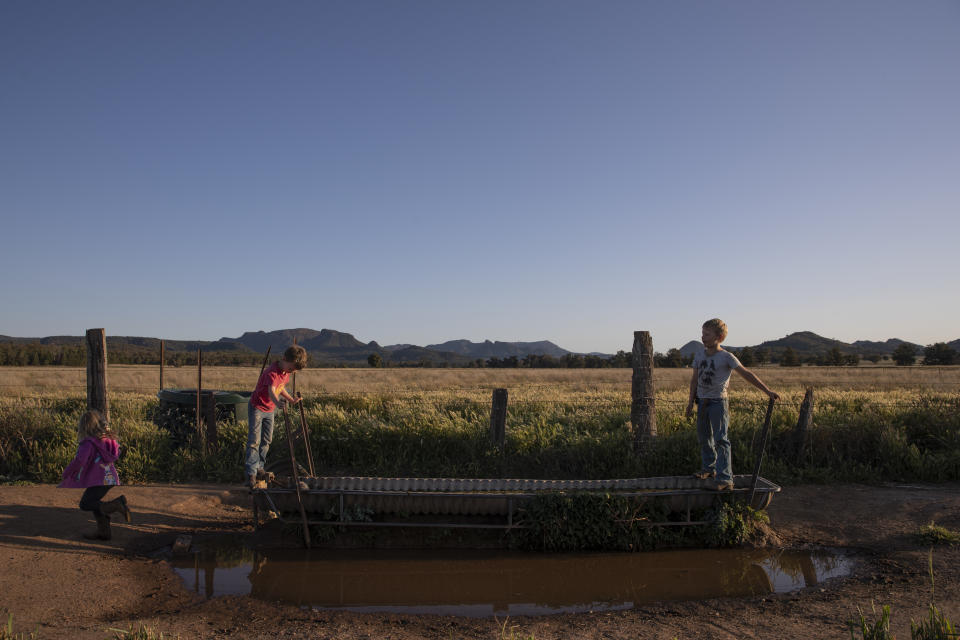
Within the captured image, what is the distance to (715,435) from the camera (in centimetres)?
666

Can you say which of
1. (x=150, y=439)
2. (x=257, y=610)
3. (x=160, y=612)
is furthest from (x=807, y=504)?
(x=150, y=439)

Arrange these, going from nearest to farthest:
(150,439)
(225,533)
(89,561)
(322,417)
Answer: (89,561) < (225,533) < (150,439) < (322,417)

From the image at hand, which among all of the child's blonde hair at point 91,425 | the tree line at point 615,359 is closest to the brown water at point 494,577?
the child's blonde hair at point 91,425

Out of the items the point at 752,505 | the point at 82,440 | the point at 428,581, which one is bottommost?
the point at 428,581

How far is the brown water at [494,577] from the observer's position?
5598mm

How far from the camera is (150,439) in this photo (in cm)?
1020

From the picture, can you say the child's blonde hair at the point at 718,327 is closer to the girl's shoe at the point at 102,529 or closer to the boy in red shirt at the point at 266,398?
the boy in red shirt at the point at 266,398

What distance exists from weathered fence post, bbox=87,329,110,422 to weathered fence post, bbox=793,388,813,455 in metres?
10.9

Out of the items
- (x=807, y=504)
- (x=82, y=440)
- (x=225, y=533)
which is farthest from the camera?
(x=807, y=504)

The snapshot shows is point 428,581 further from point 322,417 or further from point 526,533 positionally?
point 322,417

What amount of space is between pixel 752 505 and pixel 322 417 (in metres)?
7.30

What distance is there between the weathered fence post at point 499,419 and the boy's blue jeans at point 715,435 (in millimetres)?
3575

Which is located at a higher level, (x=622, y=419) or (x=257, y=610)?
(x=622, y=419)

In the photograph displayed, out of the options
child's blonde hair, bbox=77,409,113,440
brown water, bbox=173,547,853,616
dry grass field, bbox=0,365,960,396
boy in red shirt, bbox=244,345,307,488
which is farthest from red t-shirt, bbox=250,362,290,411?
dry grass field, bbox=0,365,960,396
